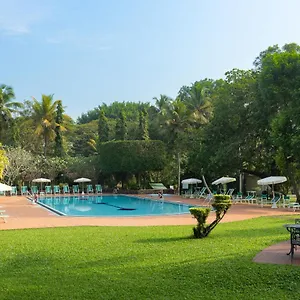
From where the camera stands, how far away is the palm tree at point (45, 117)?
134 feet

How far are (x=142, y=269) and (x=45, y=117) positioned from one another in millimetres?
36540

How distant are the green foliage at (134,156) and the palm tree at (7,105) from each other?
9912 mm

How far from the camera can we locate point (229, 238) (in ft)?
32.4

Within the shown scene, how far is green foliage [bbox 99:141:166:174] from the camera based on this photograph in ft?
120

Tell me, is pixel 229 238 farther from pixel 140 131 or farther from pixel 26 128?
pixel 26 128

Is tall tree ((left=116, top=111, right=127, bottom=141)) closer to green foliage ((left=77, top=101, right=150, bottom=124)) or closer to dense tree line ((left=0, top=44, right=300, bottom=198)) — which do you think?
dense tree line ((left=0, top=44, right=300, bottom=198))

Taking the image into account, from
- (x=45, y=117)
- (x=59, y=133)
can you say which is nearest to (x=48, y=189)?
(x=59, y=133)

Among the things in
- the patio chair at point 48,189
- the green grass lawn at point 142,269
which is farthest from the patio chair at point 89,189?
the green grass lawn at point 142,269

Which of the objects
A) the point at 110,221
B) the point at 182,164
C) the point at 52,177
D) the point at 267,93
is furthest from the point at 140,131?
the point at 110,221

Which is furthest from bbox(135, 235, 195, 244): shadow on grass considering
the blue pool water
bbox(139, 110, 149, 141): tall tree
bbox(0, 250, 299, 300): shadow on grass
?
bbox(139, 110, 149, 141): tall tree

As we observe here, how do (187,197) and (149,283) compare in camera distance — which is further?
(187,197)

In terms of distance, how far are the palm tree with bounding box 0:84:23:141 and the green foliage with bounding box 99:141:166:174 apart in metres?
9.91

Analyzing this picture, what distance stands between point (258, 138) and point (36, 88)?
2616cm

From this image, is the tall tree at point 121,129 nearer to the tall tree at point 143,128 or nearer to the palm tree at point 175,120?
the tall tree at point 143,128
